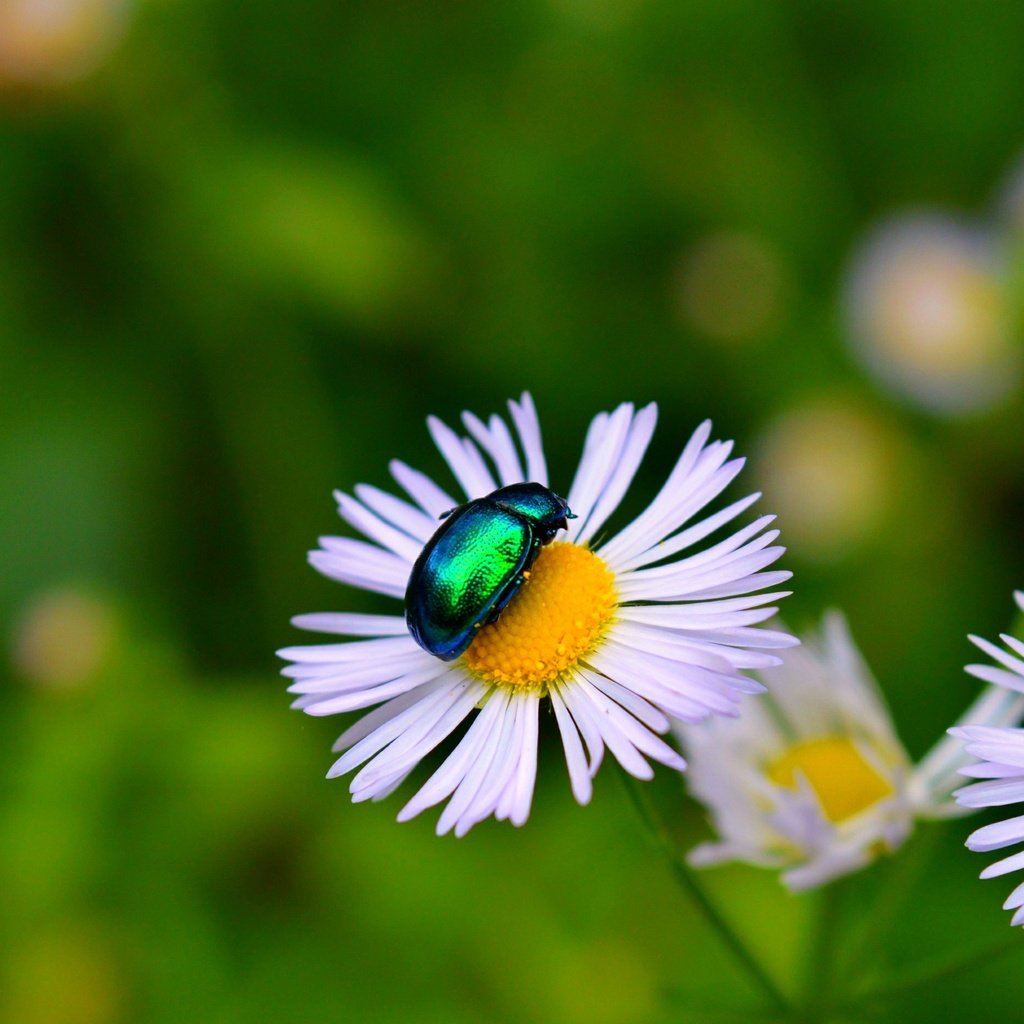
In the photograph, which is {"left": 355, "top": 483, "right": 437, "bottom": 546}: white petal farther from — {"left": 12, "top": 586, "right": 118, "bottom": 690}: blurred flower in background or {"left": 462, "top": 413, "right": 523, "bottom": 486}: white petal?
{"left": 12, "top": 586, "right": 118, "bottom": 690}: blurred flower in background

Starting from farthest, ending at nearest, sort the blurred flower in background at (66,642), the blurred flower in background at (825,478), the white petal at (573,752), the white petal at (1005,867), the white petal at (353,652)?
the blurred flower in background at (825,478)
the blurred flower in background at (66,642)
the white petal at (353,652)
the white petal at (573,752)
the white petal at (1005,867)

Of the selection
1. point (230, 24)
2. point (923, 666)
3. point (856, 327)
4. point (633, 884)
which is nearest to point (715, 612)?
point (633, 884)

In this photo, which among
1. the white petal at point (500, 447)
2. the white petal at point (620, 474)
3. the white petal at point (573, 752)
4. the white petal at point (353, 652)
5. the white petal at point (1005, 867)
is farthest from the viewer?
the white petal at point (500, 447)

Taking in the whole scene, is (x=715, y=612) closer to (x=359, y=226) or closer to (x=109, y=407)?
(x=359, y=226)

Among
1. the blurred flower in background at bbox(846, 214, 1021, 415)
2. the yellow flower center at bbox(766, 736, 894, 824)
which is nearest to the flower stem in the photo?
the yellow flower center at bbox(766, 736, 894, 824)

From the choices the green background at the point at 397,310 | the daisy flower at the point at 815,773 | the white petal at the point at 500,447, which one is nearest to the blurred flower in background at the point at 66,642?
the green background at the point at 397,310

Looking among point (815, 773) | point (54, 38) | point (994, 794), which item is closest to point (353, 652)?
point (815, 773)

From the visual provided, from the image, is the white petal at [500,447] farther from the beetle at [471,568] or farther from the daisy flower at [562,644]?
the beetle at [471,568]
